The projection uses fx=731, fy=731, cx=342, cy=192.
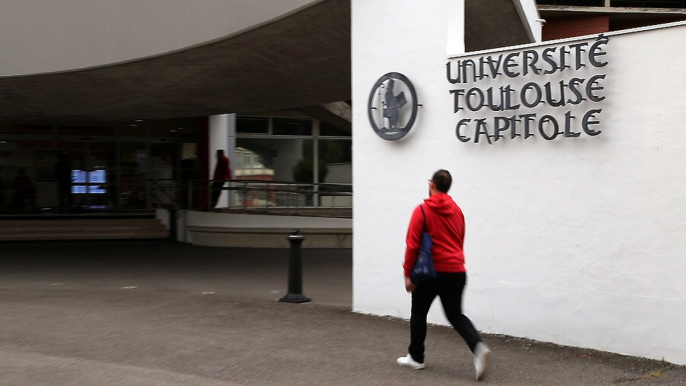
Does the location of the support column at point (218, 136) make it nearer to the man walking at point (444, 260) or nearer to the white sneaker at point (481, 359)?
the man walking at point (444, 260)

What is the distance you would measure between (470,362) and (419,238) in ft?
4.84

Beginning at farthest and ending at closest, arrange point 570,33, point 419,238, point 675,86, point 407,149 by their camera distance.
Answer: point 570,33 < point 407,149 < point 675,86 < point 419,238

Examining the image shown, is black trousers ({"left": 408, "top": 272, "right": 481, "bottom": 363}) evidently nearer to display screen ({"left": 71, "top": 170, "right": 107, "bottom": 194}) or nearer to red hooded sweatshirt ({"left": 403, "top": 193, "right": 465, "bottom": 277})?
red hooded sweatshirt ({"left": 403, "top": 193, "right": 465, "bottom": 277})

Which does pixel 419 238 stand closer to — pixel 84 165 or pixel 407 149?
pixel 407 149

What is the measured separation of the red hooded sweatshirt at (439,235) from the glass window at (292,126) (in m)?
21.5

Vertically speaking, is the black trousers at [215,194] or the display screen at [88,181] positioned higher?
the display screen at [88,181]

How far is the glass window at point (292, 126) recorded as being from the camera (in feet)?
89.1

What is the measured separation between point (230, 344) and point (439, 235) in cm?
263

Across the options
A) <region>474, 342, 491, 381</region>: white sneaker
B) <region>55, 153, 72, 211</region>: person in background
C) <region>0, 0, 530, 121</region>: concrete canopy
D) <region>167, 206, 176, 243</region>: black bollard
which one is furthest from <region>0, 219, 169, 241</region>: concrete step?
<region>474, 342, 491, 381</region>: white sneaker

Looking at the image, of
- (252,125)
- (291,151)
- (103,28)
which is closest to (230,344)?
(103,28)

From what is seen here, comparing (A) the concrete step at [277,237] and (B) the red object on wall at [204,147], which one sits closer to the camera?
(A) the concrete step at [277,237]

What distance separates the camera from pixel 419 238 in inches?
236

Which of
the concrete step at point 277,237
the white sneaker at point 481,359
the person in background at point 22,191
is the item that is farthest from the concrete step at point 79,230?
the white sneaker at point 481,359

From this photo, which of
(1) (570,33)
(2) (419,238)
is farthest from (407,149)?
(1) (570,33)
